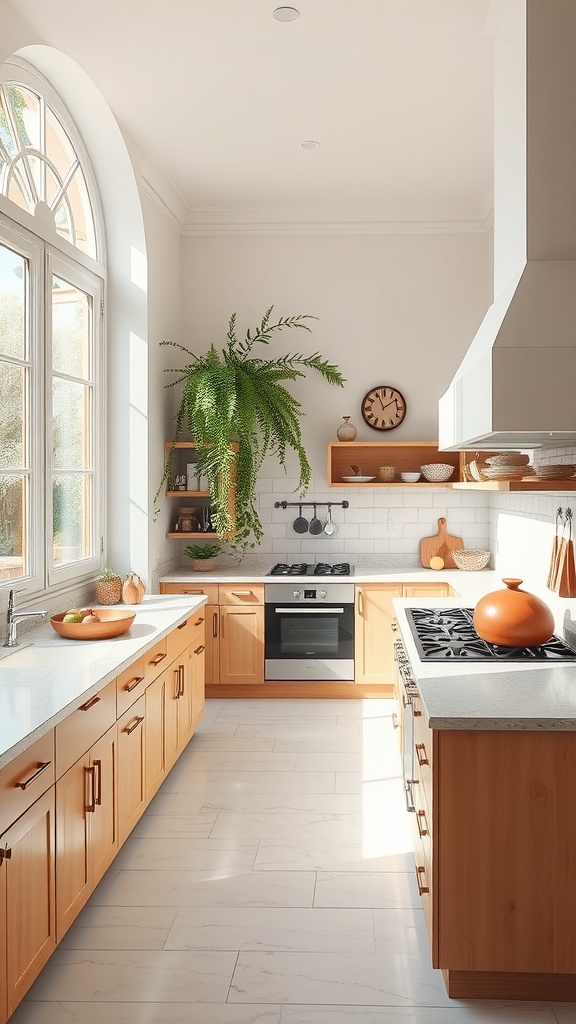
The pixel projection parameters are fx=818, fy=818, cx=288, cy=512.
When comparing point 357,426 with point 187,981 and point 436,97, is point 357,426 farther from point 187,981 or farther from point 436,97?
point 187,981

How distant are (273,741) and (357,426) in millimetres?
2371

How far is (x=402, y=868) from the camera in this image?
3119 mm

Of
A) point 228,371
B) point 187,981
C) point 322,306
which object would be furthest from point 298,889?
point 322,306

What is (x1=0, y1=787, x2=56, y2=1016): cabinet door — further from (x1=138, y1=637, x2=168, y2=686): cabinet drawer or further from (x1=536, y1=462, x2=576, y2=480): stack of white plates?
(x1=536, y1=462, x2=576, y2=480): stack of white plates

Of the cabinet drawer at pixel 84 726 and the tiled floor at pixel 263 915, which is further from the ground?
the cabinet drawer at pixel 84 726

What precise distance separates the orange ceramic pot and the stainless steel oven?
2.34m

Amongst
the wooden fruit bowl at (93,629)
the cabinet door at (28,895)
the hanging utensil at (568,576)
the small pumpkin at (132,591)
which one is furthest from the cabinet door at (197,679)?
the cabinet door at (28,895)

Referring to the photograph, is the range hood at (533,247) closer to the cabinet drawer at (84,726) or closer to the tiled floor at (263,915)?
the cabinet drawer at (84,726)

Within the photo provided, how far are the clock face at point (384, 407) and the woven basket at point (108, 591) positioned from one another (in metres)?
2.30

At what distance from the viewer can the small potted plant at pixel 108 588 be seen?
4.36 metres

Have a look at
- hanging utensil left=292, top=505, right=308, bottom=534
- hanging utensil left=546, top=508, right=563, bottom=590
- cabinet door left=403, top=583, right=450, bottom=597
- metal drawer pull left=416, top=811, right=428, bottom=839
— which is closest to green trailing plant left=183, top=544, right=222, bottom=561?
hanging utensil left=292, top=505, right=308, bottom=534

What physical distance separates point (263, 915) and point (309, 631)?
104 inches

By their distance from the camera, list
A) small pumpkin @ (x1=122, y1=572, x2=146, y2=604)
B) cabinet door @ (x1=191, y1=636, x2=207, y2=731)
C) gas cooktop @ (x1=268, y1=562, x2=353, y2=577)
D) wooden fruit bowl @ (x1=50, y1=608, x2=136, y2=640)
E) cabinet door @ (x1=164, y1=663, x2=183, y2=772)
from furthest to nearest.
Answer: gas cooktop @ (x1=268, y1=562, x2=353, y2=577) < cabinet door @ (x1=191, y1=636, x2=207, y2=731) < small pumpkin @ (x1=122, y1=572, x2=146, y2=604) < cabinet door @ (x1=164, y1=663, x2=183, y2=772) < wooden fruit bowl @ (x1=50, y1=608, x2=136, y2=640)

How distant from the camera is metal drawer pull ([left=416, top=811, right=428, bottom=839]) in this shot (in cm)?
253
